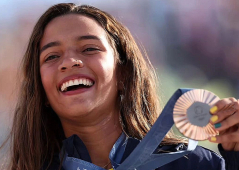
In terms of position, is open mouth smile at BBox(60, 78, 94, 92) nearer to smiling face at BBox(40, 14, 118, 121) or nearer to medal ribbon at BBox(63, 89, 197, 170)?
smiling face at BBox(40, 14, 118, 121)

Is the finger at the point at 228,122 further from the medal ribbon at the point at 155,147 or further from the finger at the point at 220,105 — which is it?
the medal ribbon at the point at 155,147

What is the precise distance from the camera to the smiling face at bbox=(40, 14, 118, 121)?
145 cm

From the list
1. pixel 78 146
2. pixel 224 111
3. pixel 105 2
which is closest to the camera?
pixel 224 111

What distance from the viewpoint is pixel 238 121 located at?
1.09 metres

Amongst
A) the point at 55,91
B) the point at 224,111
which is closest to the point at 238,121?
the point at 224,111

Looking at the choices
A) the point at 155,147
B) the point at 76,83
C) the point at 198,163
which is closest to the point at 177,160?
the point at 198,163

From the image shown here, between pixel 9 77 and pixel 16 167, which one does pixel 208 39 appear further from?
pixel 16 167

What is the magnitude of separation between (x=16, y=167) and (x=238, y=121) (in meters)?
0.80

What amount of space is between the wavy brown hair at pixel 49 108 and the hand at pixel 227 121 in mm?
313

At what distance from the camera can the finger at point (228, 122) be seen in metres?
1.04

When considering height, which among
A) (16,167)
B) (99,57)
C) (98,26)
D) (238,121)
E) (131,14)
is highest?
(131,14)

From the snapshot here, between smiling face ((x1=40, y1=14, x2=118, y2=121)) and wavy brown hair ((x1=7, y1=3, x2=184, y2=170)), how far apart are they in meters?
0.05

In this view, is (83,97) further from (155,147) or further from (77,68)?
(155,147)

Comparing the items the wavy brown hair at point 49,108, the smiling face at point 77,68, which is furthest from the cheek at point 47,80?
the wavy brown hair at point 49,108
